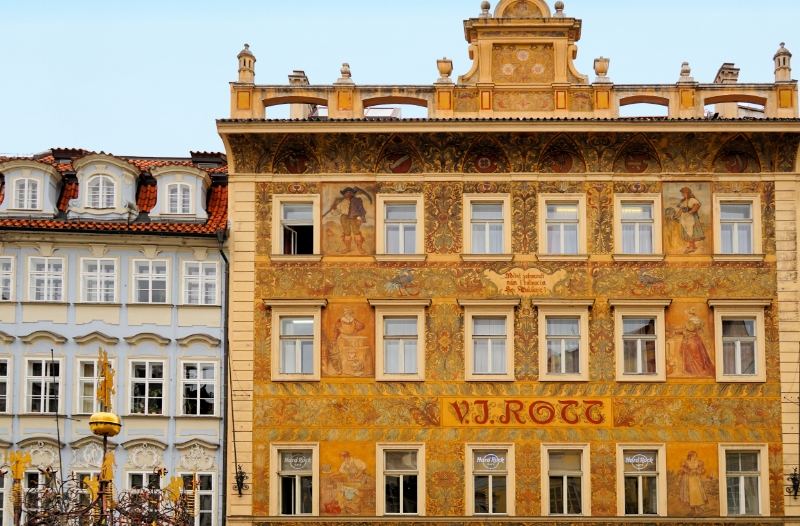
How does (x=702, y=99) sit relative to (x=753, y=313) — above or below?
above

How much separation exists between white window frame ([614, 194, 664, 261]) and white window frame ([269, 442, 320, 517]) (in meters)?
8.25

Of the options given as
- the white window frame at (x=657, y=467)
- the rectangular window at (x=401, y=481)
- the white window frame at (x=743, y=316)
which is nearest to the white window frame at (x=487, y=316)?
the rectangular window at (x=401, y=481)

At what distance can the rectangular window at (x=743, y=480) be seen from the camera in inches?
1340

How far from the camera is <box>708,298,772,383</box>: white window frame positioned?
3428 centimetres

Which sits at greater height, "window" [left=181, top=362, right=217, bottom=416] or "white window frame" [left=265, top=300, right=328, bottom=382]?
"white window frame" [left=265, top=300, right=328, bottom=382]

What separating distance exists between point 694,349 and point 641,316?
141 centimetres

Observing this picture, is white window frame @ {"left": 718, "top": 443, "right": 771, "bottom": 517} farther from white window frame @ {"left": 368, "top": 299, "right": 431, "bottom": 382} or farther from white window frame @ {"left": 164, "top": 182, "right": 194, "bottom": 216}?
white window frame @ {"left": 164, "top": 182, "right": 194, "bottom": 216}

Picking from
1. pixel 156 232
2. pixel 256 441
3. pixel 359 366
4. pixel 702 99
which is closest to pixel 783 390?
pixel 702 99

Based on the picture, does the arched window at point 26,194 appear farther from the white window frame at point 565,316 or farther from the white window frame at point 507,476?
the white window frame at point 565,316

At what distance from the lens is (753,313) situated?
34.6m

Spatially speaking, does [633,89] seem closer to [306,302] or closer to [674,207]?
[674,207]

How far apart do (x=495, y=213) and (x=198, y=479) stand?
9.16 m

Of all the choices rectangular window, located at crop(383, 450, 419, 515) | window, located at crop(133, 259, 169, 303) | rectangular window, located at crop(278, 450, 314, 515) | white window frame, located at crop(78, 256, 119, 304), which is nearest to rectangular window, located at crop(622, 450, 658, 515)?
rectangular window, located at crop(383, 450, 419, 515)

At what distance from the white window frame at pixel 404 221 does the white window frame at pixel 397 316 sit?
1.06 meters
